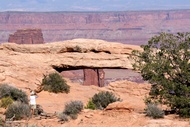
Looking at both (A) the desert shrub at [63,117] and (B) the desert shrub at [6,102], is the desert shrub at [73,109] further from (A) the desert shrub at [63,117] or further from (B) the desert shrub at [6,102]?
(B) the desert shrub at [6,102]

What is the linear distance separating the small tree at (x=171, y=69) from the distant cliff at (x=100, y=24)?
122 m

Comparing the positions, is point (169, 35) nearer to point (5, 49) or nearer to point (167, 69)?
point (167, 69)

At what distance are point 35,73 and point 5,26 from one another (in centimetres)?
12894

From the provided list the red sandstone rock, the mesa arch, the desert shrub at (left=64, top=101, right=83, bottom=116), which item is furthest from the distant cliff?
the desert shrub at (left=64, top=101, right=83, bottom=116)

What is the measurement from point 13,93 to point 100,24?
143m

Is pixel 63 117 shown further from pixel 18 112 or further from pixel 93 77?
pixel 93 77

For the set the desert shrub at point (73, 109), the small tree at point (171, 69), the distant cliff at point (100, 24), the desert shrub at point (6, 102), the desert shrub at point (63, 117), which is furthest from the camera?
the distant cliff at point (100, 24)

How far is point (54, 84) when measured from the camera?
26625 millimetres

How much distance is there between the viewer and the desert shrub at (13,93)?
68.4 feet

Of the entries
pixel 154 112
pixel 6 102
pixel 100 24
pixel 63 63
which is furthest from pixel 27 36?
pixel 100 24

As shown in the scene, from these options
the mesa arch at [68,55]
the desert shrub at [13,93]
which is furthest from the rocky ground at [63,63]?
the desert shrub at [13,93]

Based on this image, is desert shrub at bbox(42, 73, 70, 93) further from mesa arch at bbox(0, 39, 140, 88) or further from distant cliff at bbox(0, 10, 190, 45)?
distant cliff at bbox(0, 10, 190, 45)

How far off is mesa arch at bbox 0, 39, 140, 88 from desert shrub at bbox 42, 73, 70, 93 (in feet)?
1.48

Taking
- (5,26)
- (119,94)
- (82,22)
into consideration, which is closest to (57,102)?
(119,94)
